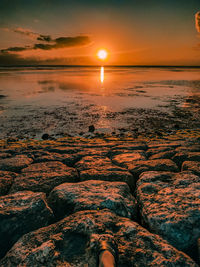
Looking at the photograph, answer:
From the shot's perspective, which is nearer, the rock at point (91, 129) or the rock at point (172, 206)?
the rock at point (172, 206)

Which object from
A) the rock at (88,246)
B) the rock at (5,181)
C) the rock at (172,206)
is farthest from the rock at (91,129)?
the rock at (88,246)

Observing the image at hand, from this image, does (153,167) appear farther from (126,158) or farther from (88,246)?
(88,246)

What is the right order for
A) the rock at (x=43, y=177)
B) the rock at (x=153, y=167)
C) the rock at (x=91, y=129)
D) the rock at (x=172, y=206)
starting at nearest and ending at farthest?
1. the rock at (x=172, y=206)
2. the rock at (x=43, y=177)
3. the rock at (x=153, y=167)
4. the rock at (x=91, y=129)

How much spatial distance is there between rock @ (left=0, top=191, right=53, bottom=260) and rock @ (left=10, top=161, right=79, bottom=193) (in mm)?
358

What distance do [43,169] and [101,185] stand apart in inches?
51.9

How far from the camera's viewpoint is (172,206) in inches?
84.0

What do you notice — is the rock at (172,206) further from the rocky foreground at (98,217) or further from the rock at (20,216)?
the rock at (20,216)

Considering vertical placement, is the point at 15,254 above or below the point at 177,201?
below

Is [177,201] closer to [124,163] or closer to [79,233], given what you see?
[79,233]

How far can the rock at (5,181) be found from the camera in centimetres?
283

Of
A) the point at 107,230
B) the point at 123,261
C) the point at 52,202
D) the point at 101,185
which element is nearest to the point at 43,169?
the point at 52,202

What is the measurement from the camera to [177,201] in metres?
2.21

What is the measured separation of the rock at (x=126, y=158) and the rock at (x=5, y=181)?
2.18 m

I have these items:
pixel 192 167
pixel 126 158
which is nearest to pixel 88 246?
pixel 192 167
